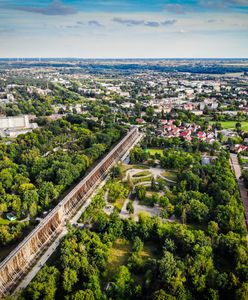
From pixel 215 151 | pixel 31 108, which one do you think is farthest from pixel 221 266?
pixel 31 108

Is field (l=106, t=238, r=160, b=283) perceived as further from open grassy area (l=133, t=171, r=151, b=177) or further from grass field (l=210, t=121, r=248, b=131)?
grass field (l=210, t=121, r=248, b=131)

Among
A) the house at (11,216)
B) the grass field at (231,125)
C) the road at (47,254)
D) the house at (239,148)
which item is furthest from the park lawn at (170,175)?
the grass field at (231,125)

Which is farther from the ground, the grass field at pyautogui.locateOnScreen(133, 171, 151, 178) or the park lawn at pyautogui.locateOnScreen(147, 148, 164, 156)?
the park lawn at pyautogui.locateOnScreen(147, 148, 164, 156)

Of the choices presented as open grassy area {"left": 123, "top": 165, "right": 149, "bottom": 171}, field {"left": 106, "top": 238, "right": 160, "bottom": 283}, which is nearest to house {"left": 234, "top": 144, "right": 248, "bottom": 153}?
open grassy area {"left": 123, "top": 165, "right": 149, "bottom": 171}

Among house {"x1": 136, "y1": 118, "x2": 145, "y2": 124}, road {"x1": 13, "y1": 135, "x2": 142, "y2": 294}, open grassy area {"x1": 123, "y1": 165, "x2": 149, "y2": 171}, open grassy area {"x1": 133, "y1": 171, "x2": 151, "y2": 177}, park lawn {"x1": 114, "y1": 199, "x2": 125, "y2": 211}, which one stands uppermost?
→ house {"x1": 136, "y1": 118, "x2": 145, "y2": 124}

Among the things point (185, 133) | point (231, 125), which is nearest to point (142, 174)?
point (185, 133)

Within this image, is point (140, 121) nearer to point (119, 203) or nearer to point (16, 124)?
point (16, 124)

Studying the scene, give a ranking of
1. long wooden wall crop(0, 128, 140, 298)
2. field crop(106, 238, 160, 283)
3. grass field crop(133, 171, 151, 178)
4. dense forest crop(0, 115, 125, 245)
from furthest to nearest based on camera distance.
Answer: grass field crop(133, 171, 151, 178)
dense forest crop(0, 115, 125, 245)
field crop(106, 238, 160, 283)
long wooden wall crop(0, 128, 140, 298)

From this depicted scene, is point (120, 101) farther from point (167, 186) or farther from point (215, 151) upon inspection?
point (167, 186)
